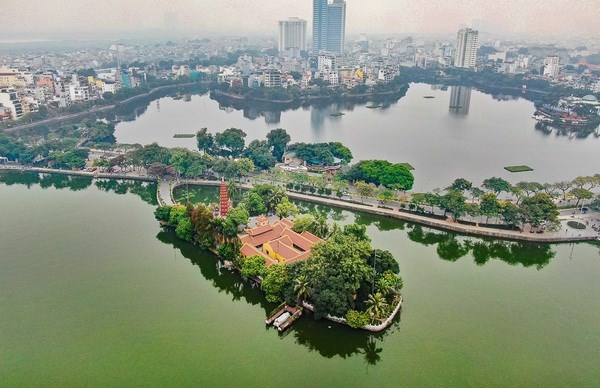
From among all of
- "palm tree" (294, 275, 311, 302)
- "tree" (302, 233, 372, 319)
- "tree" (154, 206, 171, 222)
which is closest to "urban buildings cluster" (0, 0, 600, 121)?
"tree" (154, 206, 171, 222)

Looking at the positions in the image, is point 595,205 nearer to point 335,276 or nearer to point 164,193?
point 335,276

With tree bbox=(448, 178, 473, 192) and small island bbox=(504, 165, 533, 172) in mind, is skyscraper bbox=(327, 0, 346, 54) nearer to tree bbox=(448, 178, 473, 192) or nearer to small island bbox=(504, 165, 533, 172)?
small island bbox=(504, 165, 533, 172)

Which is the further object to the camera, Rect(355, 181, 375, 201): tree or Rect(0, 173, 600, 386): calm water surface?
Rect(355, 181, 375, 201): tree

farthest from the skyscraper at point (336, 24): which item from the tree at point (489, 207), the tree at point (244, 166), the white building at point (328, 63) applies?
the tree at point (489, 207)

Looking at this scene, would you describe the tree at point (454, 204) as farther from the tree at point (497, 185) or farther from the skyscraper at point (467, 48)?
the skyscraper at point (467, 48)

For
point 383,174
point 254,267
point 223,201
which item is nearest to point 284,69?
point 383,174

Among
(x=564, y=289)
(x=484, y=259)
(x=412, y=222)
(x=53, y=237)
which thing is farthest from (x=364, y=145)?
(x=53, y=237)
